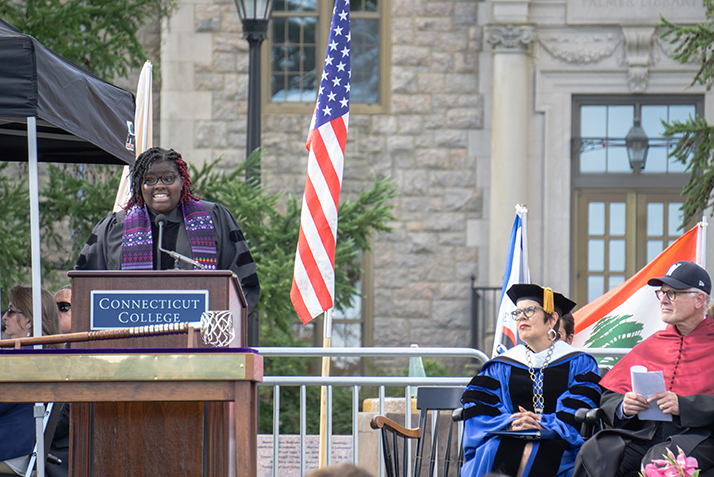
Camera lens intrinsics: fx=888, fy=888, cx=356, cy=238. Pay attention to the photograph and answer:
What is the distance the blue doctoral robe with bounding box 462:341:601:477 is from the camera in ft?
15.8

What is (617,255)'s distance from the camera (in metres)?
12.0

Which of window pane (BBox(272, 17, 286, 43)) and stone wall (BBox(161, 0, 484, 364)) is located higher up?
window pane (BBox(272, 17, 286, 43))

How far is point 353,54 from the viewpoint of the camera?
40.4ft

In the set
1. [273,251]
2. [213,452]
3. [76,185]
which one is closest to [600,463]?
[213,452]

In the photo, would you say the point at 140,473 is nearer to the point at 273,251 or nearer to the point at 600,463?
the point at 600,463

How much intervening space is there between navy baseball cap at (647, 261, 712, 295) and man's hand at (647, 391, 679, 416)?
23.2 inches

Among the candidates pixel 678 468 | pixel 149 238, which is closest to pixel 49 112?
pixel 149 238

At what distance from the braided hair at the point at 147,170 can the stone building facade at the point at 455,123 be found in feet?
24.5

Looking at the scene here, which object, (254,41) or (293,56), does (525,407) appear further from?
(293,56)

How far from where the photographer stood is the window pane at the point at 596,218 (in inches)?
475

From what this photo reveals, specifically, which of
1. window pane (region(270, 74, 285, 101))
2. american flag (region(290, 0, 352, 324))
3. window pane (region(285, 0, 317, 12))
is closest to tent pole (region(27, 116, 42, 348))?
american flag (region(290, 0, 352, 324))

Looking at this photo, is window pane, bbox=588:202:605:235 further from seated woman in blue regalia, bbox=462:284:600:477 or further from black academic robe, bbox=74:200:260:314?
black academic robe, bbox=74:200:260:314

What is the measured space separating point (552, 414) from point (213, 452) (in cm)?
230

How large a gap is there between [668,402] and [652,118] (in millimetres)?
8235
